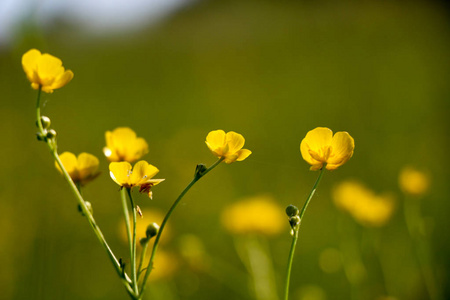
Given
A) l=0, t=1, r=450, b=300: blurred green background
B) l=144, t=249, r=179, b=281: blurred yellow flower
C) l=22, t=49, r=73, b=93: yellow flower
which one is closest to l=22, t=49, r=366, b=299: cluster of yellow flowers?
l=22, t=49, r=73, b=93: yellow flower

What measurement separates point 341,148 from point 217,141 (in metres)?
0.16

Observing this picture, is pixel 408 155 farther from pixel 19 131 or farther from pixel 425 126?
pixel 19 131

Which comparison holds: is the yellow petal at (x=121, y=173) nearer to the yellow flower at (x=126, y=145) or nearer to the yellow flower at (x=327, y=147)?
the yellow flower at (x=126, y=145)

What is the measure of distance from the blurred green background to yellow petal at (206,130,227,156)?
0.53m

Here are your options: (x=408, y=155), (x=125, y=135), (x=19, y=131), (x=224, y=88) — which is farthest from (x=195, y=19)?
(x=125, y=135)

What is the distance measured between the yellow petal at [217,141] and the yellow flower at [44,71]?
0.21 meters

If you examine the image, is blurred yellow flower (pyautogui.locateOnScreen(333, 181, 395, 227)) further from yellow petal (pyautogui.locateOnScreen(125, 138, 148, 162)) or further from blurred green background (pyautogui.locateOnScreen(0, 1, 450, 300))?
yellow petal (pyautogui.locateOnScreen(125, 138, 148, 162))

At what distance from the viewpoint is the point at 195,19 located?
4.57 meters

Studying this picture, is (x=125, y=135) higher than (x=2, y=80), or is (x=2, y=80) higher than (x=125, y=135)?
(x=125, y=135)

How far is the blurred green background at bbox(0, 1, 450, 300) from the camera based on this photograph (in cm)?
163

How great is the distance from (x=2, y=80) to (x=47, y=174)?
1053 millimetres

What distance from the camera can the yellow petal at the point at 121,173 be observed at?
53 cm

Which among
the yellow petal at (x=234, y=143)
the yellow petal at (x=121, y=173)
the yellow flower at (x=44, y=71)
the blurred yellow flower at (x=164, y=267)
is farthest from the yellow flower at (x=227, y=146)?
the blurred yellow flower at (x=164, y=267)

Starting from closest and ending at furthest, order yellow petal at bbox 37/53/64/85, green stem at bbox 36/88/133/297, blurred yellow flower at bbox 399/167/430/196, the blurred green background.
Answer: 1. green stem at bbox 36/88/133/297
2. yellow petal at bbox 37/53/64/85
3. blurred yellow flower at bbox 399/167/430/196
4. the blurred green background
